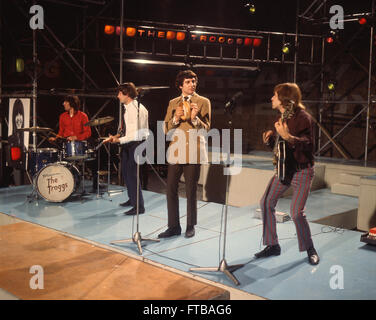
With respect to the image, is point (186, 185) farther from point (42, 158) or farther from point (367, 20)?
point (367, 20)

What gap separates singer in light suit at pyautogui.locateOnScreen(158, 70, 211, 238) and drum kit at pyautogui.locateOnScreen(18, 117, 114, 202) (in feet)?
6.07

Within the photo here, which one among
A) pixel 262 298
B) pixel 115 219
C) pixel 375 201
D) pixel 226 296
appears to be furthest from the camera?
pixel 375 201

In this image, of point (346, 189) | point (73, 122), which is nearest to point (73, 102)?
point (73, 122)

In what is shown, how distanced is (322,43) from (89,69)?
557 centimetres

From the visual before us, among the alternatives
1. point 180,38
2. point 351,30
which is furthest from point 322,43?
point 180,38

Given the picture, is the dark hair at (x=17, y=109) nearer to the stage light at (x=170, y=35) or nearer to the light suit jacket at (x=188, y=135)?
the stage light at (x=170, y=35)

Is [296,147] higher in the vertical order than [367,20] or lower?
lower

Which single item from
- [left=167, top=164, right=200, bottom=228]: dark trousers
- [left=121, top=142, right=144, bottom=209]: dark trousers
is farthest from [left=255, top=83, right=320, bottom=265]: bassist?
A: [left=121, top=142, right=144, bottom=209]: dark trousers

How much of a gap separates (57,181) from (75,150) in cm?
53

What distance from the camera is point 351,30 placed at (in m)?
9.58

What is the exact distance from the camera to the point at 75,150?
5805 mm

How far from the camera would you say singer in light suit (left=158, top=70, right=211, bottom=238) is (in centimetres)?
409

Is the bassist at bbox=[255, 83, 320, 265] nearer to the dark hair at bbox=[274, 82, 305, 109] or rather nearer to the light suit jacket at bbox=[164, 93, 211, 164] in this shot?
the dark hair at bbox=[274, 82, 305, 109]
